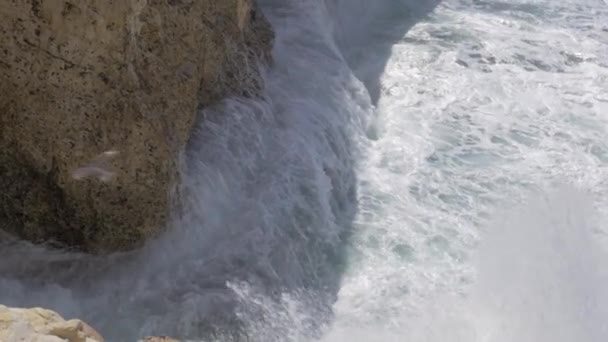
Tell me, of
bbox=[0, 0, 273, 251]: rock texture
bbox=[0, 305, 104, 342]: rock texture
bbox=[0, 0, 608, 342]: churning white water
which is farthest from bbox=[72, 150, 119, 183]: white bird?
bbox=[0, 305, 104, 342]: rock texture

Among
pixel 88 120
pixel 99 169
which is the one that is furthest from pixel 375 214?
pixel 88 120

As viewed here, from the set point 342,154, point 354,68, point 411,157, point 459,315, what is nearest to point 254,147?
point 342,154

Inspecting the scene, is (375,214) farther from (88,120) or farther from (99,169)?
(88,120)

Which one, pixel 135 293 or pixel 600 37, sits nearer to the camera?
pixel 135 293

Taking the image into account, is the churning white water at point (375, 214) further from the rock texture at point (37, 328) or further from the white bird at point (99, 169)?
the rock texture at point (37, 328)

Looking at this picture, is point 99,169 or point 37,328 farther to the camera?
point 99,169

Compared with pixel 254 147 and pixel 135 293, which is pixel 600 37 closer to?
pixel 254 147
